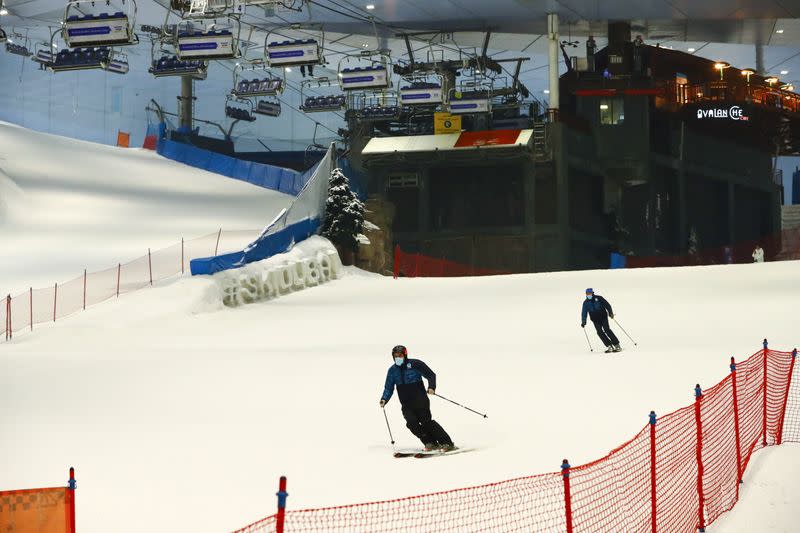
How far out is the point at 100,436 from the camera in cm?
1302

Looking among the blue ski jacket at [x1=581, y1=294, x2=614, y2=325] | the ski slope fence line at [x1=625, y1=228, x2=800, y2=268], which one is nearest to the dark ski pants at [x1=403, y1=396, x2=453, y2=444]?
the blue ski jacket at [x1=581, y1=294, x2=614, y2=325]

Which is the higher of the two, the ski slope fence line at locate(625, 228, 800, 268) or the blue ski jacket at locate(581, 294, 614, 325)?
the blue ski jacket at locate(581, 294, 614, 325)

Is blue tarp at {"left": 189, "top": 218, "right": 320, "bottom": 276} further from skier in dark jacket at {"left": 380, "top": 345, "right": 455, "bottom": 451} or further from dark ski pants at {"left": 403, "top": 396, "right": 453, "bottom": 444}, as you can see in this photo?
dark ski pants at {"left": 403, "top": 396, "right": 453, "bottom": 444}

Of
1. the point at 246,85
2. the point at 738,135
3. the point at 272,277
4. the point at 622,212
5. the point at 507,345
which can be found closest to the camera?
the point at 507,345

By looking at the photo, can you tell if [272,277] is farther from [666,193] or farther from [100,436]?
[666,193]

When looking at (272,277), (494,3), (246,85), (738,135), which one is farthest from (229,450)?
(738,135)

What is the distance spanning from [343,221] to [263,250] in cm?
499

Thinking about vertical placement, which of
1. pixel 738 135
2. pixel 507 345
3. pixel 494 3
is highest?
pixel 494 3

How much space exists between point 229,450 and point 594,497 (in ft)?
14.8

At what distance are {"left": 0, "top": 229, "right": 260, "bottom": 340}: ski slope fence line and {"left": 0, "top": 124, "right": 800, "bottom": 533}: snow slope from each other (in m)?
0.80

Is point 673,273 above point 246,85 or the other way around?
the other way around

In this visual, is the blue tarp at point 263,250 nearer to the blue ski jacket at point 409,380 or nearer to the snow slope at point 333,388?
the snow slope at point 333,388

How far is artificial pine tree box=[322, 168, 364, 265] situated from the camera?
35656mm

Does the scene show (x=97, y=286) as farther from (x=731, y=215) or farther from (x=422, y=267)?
(x=731, y=215)
